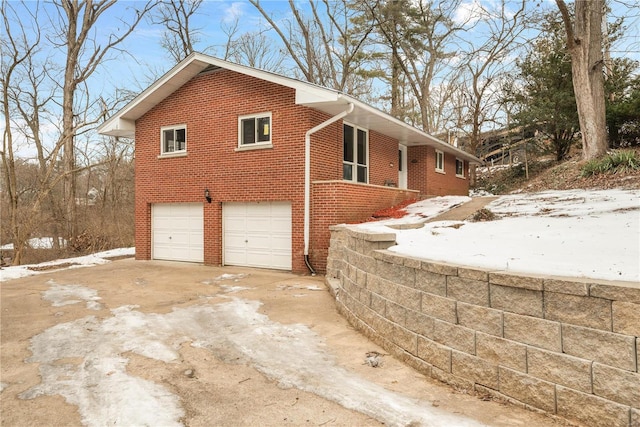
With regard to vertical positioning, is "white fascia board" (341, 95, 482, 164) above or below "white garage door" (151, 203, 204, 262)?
above

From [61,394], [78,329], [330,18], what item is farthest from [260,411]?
[330,18]

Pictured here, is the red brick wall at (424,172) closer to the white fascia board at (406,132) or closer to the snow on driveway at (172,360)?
the white fascia board at (406,132)

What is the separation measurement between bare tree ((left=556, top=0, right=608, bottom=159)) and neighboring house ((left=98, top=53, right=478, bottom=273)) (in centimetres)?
661

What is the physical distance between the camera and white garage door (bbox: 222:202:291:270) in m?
9.86

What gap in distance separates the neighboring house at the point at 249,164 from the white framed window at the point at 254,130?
0.09 feet

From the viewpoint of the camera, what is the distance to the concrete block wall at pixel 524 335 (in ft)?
7.93

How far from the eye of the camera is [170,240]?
1172 cm

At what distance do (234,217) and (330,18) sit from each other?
53.4 ft

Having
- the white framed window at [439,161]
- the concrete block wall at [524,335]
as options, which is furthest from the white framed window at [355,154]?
the concrete block wall at [524,335]

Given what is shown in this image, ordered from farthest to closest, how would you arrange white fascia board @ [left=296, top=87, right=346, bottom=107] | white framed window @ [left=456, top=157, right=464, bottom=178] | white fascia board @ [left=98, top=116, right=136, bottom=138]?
1. white framed window @ [left=456, top=157, right=464, bottom=178]
2. white fascia board @ [left=98, top=116, right=136, bottom=138]
3. white fascia board @ [left=296, top=87, right=346, bottom=107]

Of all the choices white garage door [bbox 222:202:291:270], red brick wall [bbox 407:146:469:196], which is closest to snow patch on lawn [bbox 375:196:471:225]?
red brick wall [bbox 407:146:469:196]

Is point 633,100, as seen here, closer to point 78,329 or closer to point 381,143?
point 381,143

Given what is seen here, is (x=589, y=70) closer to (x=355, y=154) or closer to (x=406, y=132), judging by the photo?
(x=406, y=132)

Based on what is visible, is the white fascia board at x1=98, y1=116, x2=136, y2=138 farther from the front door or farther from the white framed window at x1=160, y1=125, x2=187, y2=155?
the front door
